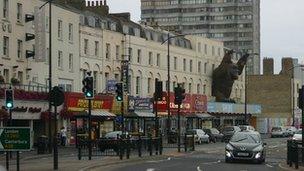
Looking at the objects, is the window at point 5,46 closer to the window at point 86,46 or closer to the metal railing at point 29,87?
the metal railing at point 29,87

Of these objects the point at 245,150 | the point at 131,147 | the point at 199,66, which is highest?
the point at 199,66

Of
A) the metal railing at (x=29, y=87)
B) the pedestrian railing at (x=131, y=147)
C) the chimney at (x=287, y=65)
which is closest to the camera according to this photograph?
the pedestrian railing at (x=131, y=147)

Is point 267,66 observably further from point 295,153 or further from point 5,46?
point 295,153

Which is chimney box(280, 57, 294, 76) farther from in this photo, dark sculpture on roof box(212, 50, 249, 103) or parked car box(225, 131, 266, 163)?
parked car box(225, 131, 266, 163)

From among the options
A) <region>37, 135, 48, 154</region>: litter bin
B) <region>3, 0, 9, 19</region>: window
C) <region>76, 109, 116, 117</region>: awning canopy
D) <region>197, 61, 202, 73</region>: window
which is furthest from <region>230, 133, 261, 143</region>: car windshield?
<region>197, 61, 202, 73</region>: window

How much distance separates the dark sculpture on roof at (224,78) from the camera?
92.6 meters

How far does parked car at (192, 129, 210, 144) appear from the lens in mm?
67312

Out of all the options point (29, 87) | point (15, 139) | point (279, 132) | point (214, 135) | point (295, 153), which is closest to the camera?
point (15, 139)

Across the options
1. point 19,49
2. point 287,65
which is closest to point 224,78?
point 287,65

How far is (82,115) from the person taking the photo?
5981 cm

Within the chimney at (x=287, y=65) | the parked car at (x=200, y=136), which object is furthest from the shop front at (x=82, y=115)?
the chimney at (x=287, y=65)

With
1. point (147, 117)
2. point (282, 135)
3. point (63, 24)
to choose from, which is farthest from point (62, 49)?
point (282, 135)

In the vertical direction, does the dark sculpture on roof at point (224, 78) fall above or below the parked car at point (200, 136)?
above

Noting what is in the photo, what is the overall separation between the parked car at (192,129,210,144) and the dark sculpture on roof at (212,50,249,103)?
22632 millimetres
